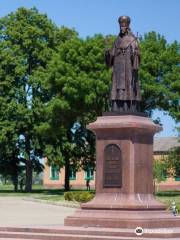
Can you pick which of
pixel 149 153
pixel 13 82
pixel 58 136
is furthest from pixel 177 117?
pixel 149 153

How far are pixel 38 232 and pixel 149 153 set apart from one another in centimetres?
406

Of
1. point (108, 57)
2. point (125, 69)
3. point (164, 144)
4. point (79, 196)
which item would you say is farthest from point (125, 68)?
point (164, 144)

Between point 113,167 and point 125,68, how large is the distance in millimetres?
3217

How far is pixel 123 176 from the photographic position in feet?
62.7

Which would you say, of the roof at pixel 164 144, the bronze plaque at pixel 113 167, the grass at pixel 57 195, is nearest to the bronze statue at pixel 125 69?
the bronze plaque at pixel 113 167

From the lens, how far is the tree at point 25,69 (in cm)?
5609

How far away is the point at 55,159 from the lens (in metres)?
55.9

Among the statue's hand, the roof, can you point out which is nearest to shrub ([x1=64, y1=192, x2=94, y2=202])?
the statue's hand

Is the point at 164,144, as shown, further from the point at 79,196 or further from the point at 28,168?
the point at 79,196

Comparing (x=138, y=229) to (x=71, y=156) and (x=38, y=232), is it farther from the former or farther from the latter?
(x=71, y=156)

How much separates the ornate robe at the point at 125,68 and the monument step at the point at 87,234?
14.5 ft

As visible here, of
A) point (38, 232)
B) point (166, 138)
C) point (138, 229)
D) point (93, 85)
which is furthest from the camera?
point (166, 138)

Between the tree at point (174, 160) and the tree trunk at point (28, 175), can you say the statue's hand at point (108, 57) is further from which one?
the tree trunk at point (28, 175)

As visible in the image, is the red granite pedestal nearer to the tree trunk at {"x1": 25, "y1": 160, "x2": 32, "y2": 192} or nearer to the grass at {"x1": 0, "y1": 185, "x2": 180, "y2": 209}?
the grass at {"x1": 0, "y1": 185, "x2": 180, "y2": 209}
